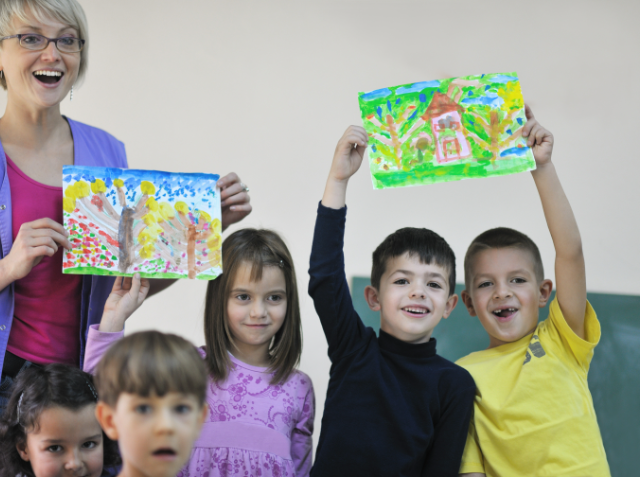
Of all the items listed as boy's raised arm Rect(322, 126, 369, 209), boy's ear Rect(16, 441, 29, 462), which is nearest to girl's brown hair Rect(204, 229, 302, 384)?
boy's raised arm Rect(322, 126, 369, 209)

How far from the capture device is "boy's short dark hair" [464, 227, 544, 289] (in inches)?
67.1

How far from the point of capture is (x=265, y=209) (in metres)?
2.83

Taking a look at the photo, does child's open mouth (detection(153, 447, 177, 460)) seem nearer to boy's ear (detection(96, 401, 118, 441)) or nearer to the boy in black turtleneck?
boy's ear (detection(96, 401, 118, 441))

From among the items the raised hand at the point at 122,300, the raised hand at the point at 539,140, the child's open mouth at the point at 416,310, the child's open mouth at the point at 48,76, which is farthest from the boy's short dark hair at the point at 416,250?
the child's open mouth at the point at 48,76

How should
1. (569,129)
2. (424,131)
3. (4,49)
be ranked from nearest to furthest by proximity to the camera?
(4,49), (424,131), (569,129)

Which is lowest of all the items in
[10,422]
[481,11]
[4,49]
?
[10,422]

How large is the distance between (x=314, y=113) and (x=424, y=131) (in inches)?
52.2

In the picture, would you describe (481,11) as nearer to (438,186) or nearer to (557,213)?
(438,186)

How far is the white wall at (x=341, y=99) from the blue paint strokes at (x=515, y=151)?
1.22m

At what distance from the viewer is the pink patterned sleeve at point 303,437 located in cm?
159

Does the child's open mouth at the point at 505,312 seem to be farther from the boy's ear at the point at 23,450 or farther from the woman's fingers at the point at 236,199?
the boy's ear at the point at 23,450

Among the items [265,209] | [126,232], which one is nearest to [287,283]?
[126,232]

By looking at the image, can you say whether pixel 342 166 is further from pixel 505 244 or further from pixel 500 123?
pixel 505 244

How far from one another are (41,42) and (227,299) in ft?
2.61
